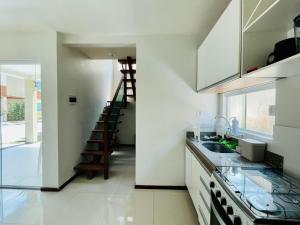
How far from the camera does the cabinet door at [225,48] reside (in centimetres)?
170

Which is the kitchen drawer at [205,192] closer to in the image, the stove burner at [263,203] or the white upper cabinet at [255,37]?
the stove burner at [263,203]

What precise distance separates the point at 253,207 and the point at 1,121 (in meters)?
4.45

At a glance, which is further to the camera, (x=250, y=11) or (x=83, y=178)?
(x=83, y=178)

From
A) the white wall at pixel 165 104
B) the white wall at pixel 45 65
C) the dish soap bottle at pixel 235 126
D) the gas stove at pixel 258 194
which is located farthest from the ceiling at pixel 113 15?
the gas stove at pixel 258 194

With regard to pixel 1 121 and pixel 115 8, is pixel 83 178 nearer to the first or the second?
pixel 1 121

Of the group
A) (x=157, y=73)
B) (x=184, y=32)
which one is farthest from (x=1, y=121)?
(x=184, y=32)

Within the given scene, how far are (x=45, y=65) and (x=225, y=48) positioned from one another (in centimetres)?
285

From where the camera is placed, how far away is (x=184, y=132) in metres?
3.53

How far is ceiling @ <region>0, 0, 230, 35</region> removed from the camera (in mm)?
2439

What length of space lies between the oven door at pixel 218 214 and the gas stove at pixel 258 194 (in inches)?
1.9

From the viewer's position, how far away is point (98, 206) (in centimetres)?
293

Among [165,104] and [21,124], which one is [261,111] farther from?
[21,124]

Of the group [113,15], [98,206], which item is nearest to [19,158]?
[98,206]

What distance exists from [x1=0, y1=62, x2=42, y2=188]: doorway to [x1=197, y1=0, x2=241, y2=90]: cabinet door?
2780 mm
